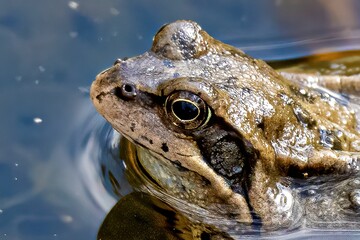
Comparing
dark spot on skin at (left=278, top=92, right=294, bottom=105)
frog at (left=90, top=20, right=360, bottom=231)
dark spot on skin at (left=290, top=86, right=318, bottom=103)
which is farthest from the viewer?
dark spot on skin at (left=290, top=86, right=318, bottom=103)

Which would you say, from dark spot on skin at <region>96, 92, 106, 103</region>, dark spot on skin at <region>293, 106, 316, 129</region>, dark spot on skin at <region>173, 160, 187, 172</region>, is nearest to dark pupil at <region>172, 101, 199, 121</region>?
dark spot on skin at <region>173, 160, 187, 172</region>

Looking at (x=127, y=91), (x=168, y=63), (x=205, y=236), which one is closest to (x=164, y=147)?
(x=127, y=91)

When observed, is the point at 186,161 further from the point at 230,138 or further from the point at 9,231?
the point at 9,231

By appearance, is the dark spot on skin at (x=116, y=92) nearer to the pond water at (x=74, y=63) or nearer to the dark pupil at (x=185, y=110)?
the dark pupil at (x=185, y=110)

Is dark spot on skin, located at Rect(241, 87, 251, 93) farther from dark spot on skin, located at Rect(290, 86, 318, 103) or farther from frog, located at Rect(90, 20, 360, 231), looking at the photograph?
dark spot on skin, located at Rect(290, 86, 318, 103)

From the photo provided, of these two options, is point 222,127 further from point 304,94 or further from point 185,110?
point 304,94

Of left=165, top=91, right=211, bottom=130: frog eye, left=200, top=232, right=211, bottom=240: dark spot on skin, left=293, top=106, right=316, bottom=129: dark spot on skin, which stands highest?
left=293, top=106, right=316, bottom=129: dark spot on skin

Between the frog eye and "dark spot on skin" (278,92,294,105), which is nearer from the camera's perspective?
the frog eye

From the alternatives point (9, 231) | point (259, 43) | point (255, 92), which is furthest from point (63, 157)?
point (259, 43)

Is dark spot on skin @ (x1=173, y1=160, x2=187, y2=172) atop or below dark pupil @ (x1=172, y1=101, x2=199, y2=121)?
below
